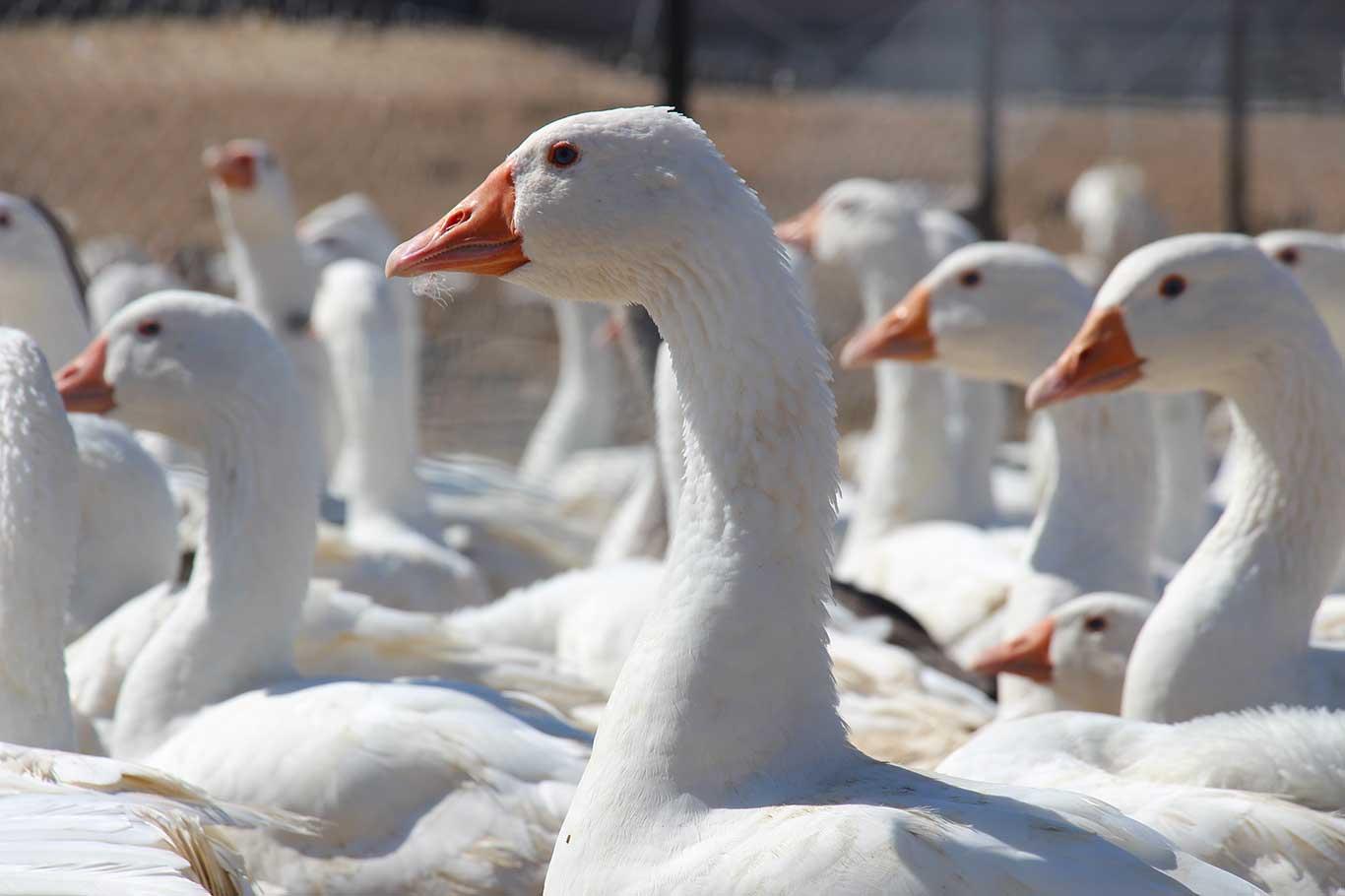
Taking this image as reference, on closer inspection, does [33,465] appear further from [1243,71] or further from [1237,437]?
[1243,71]

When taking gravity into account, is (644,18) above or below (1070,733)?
above

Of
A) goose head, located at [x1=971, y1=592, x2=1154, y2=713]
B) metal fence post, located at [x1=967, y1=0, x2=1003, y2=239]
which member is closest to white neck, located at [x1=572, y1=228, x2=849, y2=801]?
goose head, located at [x1=971, y1=592, x2=1154, y2=713]

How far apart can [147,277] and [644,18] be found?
1143 centimetres

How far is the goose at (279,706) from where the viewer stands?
3457mm

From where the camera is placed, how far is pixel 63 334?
5.49 metres

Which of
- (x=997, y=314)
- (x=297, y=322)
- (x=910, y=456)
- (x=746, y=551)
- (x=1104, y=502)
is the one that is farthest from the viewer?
(x=297, y=322)

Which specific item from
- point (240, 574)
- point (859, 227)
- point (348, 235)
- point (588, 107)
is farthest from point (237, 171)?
point (588, 107)

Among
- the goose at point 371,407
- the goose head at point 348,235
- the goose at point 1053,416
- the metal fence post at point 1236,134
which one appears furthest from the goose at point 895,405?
the metal fence post at point 1236,134

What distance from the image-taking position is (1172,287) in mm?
3842

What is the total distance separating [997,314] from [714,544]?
270 cm

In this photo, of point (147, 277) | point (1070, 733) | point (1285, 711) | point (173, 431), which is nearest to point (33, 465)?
point (173, 431)

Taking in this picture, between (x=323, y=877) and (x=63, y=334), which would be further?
(x=63, y=334)

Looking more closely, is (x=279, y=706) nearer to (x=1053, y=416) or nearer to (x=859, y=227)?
(x=1053, y=416)

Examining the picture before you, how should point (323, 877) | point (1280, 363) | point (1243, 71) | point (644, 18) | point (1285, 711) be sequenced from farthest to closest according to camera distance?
point (644, 18), point (1243, 71), point (1280, 363), point (323, 877), point (1285, 711)
